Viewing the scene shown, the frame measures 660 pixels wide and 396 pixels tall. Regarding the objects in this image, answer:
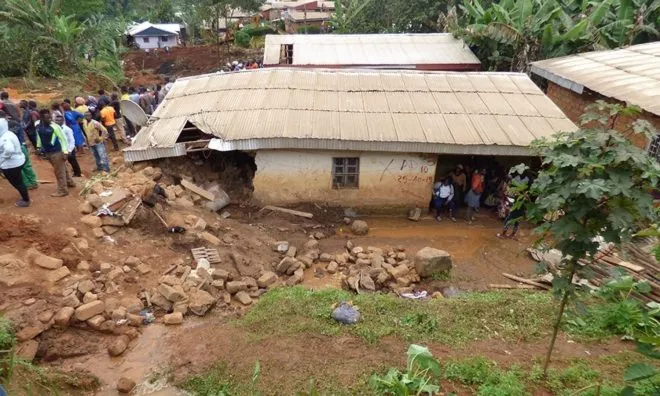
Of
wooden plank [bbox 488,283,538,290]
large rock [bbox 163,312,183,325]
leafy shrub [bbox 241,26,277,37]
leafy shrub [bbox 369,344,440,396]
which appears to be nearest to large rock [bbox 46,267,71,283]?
large rock [bbox 163,312,183,325]

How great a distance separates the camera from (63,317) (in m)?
6.49

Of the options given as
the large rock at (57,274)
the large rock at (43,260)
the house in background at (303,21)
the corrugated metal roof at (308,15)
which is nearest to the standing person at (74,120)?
the large rock at (43,260)

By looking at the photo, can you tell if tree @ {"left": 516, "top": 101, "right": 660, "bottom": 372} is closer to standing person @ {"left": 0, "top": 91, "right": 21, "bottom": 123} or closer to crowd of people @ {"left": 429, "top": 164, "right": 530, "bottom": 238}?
crowd of people @ {"left": 429, "top": 164, "right": 530, "bottom": 238}

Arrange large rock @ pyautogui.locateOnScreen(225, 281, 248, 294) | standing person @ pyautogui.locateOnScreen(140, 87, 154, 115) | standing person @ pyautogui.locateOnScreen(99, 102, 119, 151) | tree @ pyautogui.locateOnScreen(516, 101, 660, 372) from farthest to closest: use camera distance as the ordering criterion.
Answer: standing person @ pyautogui.locateOnScreen(140, 87, 154, 115) < standing person @ pyautogui.locateOnScreen(99, 102, 119, 151) < large rock @ pyautogui.locateOnScreen(225, 281, 248, 294) < tree @ pyautogui.locateOnScreen(516, 101, 660, 372)

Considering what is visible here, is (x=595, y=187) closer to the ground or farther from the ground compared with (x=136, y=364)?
farther from the ground

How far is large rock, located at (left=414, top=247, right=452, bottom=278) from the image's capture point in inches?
341

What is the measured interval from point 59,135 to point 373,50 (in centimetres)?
1369

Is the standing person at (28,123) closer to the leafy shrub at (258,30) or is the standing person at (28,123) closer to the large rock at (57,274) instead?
the large rock at (57,274)

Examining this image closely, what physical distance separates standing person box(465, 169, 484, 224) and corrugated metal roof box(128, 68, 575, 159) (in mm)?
874

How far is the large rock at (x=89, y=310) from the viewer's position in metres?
6.64

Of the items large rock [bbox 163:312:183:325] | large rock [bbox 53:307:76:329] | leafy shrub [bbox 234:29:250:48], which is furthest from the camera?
leafy shrub [bbox 234:29:250:48]

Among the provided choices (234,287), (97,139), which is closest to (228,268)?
(234,287)

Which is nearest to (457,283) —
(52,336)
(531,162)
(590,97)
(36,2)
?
(531,162)

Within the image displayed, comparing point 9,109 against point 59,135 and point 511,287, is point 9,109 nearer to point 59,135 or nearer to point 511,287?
point 59,135
